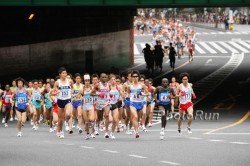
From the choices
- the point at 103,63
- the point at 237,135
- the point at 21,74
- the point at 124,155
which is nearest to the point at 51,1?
the point at 21,74

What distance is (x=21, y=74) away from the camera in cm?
4569

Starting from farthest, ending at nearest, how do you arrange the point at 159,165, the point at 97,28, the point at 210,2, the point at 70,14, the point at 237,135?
the point at 97,28 → the point at 70,14 → the point at 210,2 → the point at 237,135 → the point at 159,165

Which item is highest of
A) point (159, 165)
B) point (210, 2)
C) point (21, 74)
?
point (210, 2)

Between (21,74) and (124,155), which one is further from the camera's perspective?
(21,74)

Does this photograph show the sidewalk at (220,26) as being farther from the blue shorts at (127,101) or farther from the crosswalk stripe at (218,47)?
the blue shorts at (127,101)

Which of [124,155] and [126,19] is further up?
[126,19]

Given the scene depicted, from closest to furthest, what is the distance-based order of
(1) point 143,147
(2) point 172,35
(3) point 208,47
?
(1) point 143,147 → (2) point 172,35 → (3) point 208,47

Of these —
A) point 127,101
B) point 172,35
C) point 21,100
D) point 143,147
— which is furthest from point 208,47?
point 143,147

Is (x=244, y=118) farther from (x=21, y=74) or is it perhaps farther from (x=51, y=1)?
(x=21, y=74)

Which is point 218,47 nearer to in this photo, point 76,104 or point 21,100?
point 76,104

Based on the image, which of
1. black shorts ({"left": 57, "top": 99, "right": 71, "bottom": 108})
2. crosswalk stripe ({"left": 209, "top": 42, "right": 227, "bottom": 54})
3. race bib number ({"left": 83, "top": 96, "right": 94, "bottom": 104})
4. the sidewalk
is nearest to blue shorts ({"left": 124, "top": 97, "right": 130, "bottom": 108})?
race bib number ({"left": 83, "top": 96, "right": 94, "bottom": 104})

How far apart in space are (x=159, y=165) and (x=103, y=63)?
4431 cm

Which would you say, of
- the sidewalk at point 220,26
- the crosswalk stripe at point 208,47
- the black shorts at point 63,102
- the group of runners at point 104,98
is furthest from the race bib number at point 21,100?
the sidewalk at point 220,26

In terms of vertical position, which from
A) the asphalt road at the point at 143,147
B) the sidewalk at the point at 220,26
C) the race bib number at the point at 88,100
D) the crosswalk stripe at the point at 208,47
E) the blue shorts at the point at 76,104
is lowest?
the asphalt road at the point at 143,147
